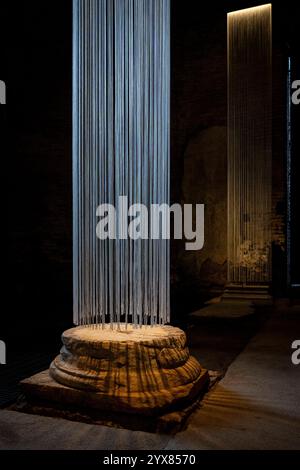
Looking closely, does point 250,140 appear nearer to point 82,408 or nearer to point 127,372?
point 127,372

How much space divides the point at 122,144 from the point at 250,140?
5.68 m

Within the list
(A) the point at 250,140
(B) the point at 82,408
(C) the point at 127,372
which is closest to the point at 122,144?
(C) the point at 127,372

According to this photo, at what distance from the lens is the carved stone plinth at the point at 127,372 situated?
2527 mm

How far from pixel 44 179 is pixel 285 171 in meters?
5.15

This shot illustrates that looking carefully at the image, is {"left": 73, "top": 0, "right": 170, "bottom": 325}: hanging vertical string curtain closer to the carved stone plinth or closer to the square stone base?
the carved stone plinth

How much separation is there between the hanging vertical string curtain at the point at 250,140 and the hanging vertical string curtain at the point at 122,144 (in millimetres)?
5396

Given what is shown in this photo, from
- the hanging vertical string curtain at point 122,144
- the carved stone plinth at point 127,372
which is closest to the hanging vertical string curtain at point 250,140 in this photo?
the hanging vertical string curtain at point 122,144

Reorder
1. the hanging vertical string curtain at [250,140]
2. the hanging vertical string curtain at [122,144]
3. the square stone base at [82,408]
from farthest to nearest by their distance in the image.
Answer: the hanging vertical string curtain at [250,140] → the hanging vertical string curtain at [122,144] → the square stone base at [82,408]

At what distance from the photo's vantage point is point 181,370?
9.08 feet

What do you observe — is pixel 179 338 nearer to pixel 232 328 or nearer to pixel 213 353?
pixel 213 353

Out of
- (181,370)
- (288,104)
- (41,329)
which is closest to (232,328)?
(41,329)

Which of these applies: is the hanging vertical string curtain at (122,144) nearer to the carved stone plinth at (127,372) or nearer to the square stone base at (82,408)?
the carved stone plinth at (127,372)
